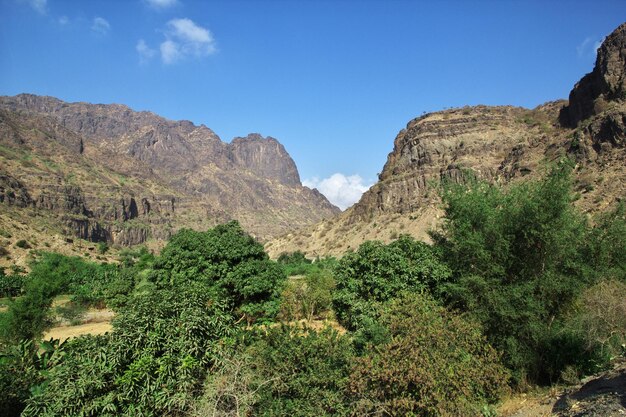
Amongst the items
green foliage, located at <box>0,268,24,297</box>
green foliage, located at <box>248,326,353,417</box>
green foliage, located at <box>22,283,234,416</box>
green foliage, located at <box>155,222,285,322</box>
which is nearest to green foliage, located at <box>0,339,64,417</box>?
green foliage, located at <box>22,283,234,416</box>

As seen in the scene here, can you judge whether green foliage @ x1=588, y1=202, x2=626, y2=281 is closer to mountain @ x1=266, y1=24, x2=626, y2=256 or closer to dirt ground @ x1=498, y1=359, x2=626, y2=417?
dirt ground @ x1=498, y1=359, x2=626, y2=417

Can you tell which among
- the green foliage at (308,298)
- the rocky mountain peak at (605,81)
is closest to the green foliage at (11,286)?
the green foliage at (308,298)

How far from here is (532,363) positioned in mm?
12867

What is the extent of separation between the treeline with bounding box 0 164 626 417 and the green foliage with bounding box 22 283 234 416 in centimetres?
3

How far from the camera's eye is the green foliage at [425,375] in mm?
8977

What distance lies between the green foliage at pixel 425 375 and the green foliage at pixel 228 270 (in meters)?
10.1

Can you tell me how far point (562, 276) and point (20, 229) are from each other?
264ft

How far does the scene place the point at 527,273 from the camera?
45.3 feet

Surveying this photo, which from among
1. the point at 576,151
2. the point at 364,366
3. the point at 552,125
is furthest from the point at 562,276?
the point at 552,125

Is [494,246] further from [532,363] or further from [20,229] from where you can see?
[20,229]

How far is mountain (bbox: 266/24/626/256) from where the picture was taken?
5081cm

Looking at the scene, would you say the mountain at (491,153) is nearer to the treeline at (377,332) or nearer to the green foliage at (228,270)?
the treeline at (377,332)

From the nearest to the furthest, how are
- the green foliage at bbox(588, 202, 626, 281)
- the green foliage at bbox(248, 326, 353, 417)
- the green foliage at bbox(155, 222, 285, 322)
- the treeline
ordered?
1. the treeline
2. the green foliage at bbox(248, 326, 353, 417)
3. the green foliage at bbox(588, 202, 626, 281)
4. the green foliage at bbox(155, 222, 285, 322)

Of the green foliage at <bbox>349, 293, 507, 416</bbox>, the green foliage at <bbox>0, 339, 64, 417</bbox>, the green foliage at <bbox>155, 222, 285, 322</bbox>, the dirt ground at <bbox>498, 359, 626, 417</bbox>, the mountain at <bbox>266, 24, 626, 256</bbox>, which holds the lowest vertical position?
the dirt ground at <bbox>498, 359, 626, 417</bbox>
